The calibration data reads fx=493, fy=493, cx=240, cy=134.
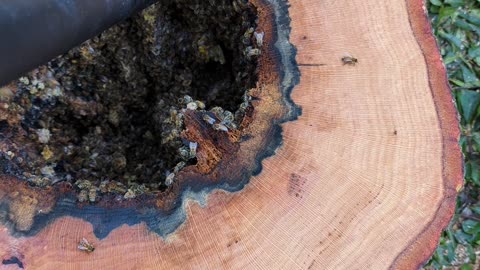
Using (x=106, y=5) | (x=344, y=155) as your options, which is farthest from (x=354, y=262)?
(x=106, y=5)

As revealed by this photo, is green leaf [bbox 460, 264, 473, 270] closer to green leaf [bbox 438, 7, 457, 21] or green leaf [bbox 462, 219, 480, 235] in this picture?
green leaf [bbox 462, 219, 480, 235]

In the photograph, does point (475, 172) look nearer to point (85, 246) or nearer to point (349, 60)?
point (349, 60)

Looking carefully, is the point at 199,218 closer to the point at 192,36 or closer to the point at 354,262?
the point at 354,262

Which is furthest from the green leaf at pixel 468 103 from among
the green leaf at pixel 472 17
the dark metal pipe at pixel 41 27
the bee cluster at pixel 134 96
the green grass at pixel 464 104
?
the dark metal pipe at pixel 41 27

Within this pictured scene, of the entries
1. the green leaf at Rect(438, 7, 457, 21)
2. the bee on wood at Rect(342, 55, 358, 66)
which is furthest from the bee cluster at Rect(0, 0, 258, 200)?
the green leaf at Rect(438, 7, 457, 21)

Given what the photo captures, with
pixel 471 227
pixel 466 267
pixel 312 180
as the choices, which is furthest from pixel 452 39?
pixel 312 180
